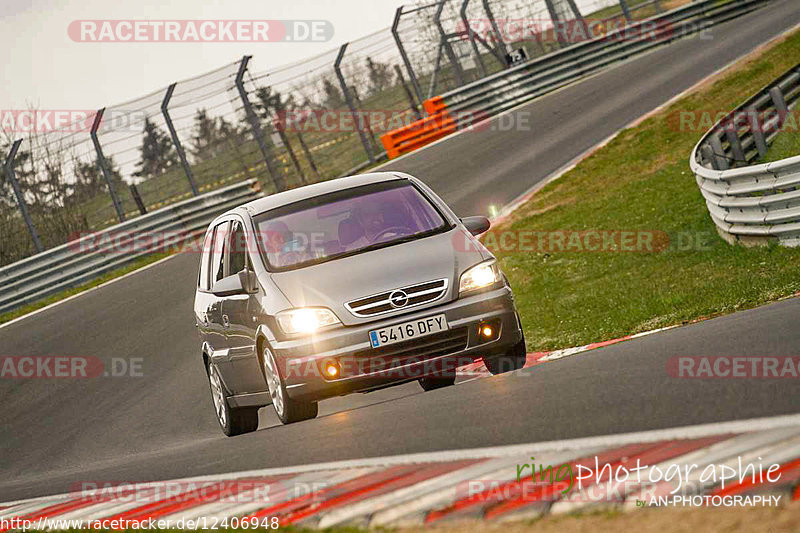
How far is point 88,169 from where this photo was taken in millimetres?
24578

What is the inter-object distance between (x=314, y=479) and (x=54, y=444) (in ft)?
26.7

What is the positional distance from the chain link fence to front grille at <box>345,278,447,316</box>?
1677 cm

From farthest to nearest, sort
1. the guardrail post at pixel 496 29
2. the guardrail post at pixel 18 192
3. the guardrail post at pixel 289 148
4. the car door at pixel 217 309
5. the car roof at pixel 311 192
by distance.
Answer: the guardrail post at pixel 496 29, the guardrail post at pixel 289 148, the guardrail post at pixel 18 192, the car door at pixel 217 309, the car roof at pixel 311 192

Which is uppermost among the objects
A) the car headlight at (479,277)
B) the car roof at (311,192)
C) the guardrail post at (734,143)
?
the car roof at (311,192)

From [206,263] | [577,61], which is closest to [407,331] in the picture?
[206,263]

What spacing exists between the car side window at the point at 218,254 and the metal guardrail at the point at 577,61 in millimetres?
19465

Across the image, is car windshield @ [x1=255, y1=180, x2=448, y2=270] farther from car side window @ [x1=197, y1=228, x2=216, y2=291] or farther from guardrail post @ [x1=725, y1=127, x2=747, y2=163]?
guardrail post @ [x1=725, y1=127, x2=747, y2=163]

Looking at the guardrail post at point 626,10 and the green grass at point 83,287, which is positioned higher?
the guardrail post at point 626,10

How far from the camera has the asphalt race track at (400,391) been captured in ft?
20.4

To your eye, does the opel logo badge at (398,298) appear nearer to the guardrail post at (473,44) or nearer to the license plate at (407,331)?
the license plate at (407,331)

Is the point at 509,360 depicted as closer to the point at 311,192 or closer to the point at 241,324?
the point at 241,324

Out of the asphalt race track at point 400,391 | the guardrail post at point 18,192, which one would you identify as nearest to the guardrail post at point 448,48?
the asphalt race track at point 400,391

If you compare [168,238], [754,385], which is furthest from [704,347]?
[168,238]

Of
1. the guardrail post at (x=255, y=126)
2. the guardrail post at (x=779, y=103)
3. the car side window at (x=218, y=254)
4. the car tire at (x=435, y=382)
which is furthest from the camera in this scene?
the guardrail post at (x=255, y=126)
